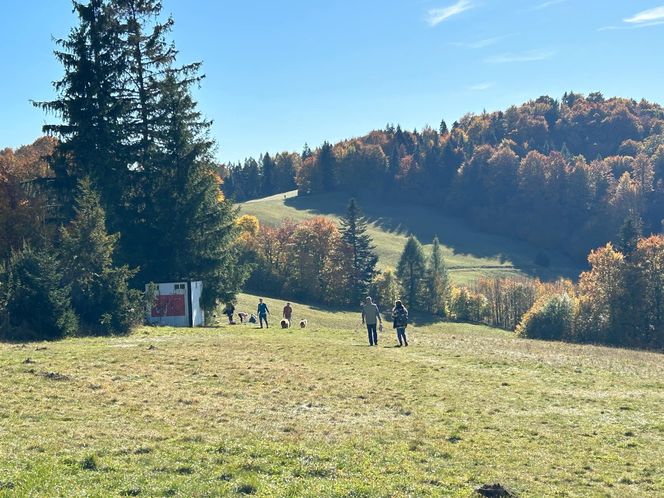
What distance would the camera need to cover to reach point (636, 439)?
1309cm

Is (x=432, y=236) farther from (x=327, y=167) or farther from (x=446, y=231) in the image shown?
(x=327, y=167)

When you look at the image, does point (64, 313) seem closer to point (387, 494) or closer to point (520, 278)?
point (387, 494)

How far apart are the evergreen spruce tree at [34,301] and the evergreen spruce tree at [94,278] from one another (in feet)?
9.28

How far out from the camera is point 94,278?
29.9 m

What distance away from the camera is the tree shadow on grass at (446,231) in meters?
140

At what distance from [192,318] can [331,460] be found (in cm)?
2787

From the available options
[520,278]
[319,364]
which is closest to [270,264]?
[520,278]

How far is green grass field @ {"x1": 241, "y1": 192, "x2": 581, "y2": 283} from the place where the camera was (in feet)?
444

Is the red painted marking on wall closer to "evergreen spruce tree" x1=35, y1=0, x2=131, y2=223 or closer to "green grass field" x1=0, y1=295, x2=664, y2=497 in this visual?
"evergreen spruce tree" x1=35, y1=0, x2=131, y2=223

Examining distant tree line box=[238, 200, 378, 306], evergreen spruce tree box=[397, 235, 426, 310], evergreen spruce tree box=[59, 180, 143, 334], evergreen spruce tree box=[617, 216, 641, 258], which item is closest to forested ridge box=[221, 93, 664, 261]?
distant tree line box=[238, 200, 378, 306]

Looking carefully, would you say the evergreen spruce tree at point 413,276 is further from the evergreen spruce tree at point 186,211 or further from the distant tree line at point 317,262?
the evergreen spruce tree at point 186,211

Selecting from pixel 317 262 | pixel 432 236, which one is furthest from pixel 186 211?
pixel 432 236

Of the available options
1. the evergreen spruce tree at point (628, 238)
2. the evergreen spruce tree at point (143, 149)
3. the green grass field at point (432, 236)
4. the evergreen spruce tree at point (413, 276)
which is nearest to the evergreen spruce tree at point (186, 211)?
the evergreen spruce tree at point (143, 149)

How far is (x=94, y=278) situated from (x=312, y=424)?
1995 cm
